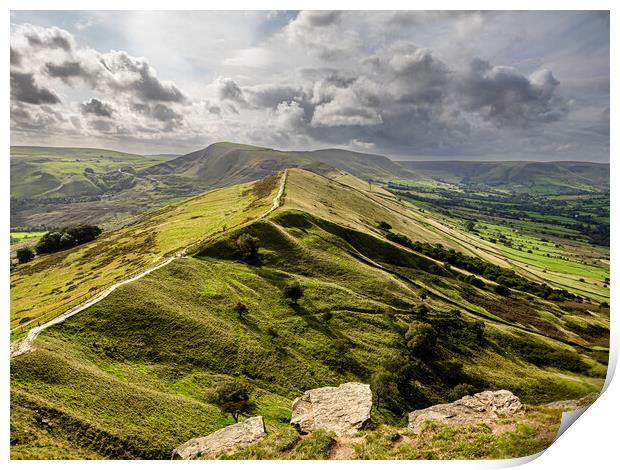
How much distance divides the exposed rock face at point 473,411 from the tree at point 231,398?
1708 centimetres

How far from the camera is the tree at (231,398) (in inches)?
1337

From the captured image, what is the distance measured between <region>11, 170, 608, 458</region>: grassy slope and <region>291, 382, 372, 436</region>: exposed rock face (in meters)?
2.88

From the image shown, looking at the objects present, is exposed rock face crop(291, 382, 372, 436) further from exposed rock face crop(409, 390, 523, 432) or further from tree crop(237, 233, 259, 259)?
tree crop(237, 233, 259, 259)

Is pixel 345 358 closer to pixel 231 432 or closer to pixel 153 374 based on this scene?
pixel 231 432

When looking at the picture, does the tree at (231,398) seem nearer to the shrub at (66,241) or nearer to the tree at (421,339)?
the tree at (421,339)

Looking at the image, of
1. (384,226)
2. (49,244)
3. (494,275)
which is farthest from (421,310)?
(49,244)

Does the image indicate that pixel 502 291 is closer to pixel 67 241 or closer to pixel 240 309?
pixel 240 309

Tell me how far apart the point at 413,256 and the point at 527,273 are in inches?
2964

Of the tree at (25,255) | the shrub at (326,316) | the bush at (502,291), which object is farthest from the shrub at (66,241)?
the bush at (502,291)

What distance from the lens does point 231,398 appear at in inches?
1352

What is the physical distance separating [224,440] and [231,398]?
6.43 m

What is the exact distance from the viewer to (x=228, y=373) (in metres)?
40.2

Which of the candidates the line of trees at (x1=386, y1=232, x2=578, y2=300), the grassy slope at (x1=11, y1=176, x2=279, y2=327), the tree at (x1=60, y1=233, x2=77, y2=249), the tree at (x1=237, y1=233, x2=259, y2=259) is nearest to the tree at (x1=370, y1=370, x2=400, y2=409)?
the tree at (x1=237, y1=233, x2=259, y2=259)

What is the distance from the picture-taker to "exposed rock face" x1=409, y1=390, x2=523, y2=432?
29.0 metres
